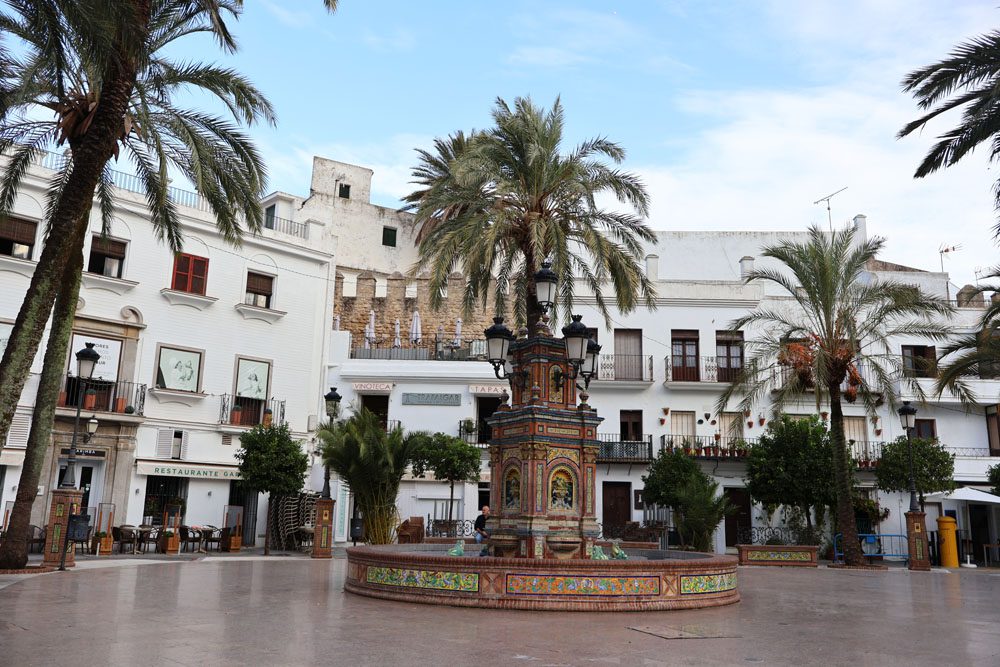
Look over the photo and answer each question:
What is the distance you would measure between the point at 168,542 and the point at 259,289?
33.6 feet

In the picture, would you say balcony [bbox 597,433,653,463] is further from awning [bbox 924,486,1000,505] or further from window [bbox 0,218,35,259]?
window [bbox 0,218,35,259]

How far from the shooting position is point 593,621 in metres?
9.60

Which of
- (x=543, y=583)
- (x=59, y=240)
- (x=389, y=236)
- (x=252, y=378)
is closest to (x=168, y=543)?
(x=252, y=378)

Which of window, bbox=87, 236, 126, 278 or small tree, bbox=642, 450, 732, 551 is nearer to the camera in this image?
small tree, bbox=642, 450, 732, 551

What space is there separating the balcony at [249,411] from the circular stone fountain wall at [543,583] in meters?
16.5

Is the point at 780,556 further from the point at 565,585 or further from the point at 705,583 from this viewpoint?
the point at 565,585

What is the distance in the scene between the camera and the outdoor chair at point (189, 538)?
2206 cm

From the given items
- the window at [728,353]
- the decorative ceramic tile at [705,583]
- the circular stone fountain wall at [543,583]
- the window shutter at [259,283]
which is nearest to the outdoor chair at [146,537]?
the window shutter at [259,283]

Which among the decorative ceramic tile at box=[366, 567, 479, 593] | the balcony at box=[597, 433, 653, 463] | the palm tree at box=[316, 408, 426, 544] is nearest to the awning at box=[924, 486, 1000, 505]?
the balcony at box=[597, 433, 653, 463]

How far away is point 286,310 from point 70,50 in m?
Answer: 16.5

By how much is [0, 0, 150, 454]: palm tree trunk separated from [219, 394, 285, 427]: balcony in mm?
15439

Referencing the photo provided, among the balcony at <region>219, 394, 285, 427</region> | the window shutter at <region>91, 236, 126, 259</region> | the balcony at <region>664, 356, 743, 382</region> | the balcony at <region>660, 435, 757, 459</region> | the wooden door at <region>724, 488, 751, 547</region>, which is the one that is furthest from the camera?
the balcony at <region>664, 356, 743, 382</region>

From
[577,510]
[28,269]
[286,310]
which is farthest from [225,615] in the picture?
[286,310]

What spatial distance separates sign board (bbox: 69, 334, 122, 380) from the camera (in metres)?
24.5
